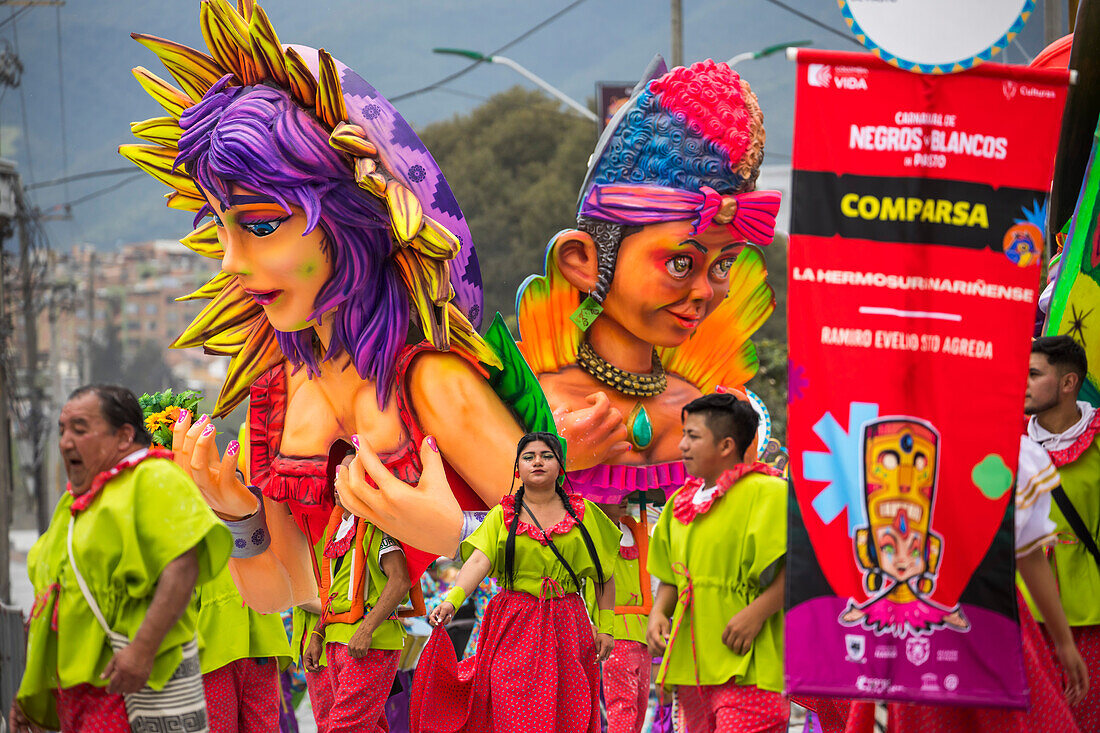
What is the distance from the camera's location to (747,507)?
4.01 metres

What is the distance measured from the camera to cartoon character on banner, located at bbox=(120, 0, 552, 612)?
4.84 meters

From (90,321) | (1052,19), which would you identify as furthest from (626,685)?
(90,321)

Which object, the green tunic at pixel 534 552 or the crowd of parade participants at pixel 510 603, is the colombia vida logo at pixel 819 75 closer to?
the crowd of parade participants at pixel 510 603

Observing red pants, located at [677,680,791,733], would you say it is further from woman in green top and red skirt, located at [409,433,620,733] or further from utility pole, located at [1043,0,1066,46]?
utility pole, located at [1043,0,1066,46]

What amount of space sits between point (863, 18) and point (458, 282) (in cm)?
213

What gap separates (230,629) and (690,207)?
2.70 meters

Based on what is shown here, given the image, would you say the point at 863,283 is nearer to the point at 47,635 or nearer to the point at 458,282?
the point at 458,282

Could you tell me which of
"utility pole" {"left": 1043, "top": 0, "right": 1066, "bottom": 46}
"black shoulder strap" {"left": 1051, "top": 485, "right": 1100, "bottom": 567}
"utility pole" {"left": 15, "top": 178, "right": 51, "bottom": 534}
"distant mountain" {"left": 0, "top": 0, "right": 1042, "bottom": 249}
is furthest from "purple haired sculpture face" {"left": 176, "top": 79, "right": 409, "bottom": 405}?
"distant mountain" {"left": 0, "top": 0, "right": 1042, "bottom": 249}

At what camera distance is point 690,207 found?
18.9 ft

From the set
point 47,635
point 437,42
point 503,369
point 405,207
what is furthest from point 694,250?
point 437,42

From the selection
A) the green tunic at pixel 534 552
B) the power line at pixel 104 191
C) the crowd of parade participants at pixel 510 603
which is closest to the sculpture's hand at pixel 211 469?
the crowd of parade participants at pixel 510 603

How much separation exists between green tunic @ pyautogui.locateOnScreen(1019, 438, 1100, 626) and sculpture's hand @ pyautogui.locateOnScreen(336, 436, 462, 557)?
2174 millimetres

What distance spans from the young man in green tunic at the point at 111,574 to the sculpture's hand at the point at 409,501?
1.19 m

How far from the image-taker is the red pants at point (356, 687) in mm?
4887
